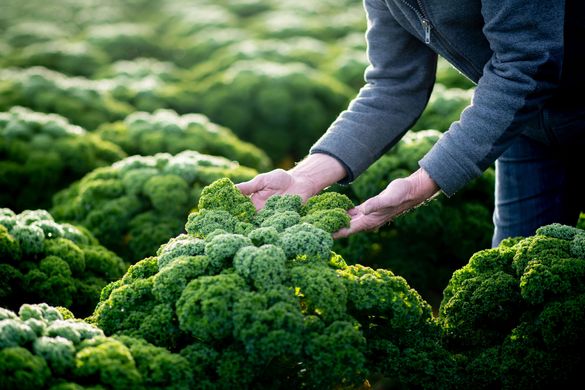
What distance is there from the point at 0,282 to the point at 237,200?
1.68 metres

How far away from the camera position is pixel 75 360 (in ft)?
9.82

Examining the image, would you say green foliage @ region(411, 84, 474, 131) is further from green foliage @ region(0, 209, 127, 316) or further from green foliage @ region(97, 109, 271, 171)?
green foliage @ region(0, 209, 127, 316)

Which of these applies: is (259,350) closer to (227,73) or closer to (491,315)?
(491,315)

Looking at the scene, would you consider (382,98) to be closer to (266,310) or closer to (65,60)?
(266,310)

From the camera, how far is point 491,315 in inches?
143

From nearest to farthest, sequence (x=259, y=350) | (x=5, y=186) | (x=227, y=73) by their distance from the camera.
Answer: (x=259, y=350), (x=5, y=186), (x=227, y=73)

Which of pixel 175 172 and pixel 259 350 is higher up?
pixel 175 172

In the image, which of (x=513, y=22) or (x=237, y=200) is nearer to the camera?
(x=513, y=22)

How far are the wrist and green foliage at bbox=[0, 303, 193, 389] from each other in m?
1.39

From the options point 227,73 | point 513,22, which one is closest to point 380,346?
point 513,22

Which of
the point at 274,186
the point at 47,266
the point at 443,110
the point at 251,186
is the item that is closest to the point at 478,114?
the point at 274,186

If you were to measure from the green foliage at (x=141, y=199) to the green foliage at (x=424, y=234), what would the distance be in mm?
1381

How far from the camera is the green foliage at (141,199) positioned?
6.21 m

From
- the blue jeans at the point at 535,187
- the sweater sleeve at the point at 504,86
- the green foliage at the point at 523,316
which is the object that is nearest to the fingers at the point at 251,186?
the sweater sleeve at the point at 504,86
